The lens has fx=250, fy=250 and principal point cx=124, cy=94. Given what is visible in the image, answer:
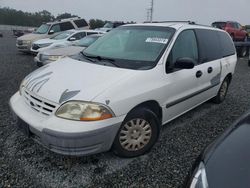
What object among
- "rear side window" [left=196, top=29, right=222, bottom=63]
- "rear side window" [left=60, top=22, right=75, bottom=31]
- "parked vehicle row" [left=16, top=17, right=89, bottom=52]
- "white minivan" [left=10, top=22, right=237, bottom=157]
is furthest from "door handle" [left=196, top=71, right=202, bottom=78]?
"rear side window" [left=60, top=22, right=75, bottom=31]

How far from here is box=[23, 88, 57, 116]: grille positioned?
8.56ft

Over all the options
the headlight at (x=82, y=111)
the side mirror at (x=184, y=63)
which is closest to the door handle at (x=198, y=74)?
the side mirror at (x=184, y=63)

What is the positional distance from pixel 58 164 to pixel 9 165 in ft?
1.80

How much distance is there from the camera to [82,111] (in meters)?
2.48

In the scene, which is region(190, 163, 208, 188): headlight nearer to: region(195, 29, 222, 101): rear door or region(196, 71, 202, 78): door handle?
region(196, 71, 202, 78): door handle

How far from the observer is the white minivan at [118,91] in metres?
2.50

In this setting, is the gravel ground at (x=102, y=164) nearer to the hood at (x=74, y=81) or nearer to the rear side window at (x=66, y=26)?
the hood at (x=74, y=81)

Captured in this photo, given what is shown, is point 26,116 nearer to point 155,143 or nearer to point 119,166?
point 119,166

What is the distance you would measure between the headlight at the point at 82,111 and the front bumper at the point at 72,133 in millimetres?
50

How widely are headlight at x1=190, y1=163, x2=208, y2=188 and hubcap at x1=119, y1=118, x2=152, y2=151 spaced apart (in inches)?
48.5

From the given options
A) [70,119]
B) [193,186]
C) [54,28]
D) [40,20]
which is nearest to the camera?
[193,186]

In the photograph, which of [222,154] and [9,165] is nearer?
[222,154]

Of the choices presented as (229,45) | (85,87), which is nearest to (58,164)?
(85,87)

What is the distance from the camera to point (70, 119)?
2.49 metres
